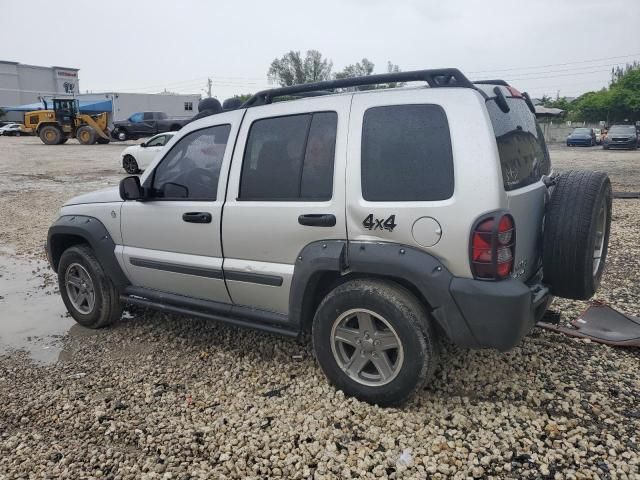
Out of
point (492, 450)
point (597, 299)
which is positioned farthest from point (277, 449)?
point (597, 299)

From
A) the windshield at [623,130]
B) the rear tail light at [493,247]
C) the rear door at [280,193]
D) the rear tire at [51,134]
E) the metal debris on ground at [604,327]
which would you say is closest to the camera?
the rear tail light at [493,247]

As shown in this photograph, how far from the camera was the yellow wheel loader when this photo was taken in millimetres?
30344

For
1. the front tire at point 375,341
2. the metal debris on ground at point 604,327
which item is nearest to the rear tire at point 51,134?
the front tire at point 375,341

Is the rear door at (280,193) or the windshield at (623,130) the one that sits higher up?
the windshield at (623,130)

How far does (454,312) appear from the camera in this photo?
2.85 meters

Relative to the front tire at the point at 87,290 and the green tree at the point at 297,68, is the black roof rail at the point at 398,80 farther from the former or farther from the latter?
the green tree at the point at 297,68

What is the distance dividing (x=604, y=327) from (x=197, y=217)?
3.29 metres

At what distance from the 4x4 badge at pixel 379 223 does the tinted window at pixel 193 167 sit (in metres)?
1.24

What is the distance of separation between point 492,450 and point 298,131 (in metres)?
2.21

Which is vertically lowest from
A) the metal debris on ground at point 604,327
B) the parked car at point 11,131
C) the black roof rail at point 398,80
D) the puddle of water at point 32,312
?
the puddle of water at point 32,312

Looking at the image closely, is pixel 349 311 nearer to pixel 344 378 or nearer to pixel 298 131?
pixel 344 378

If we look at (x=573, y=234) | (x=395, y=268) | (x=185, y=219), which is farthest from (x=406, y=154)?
(x=185, y=219)

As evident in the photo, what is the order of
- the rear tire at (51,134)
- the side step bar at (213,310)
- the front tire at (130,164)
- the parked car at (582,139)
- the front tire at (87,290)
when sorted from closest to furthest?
the side step bar at (213,310) → the front tire at (87,290) → the front tire at (130,164) → the rear tire at (51,134) → the parked car at (582,139)

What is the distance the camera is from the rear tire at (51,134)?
100 feet
